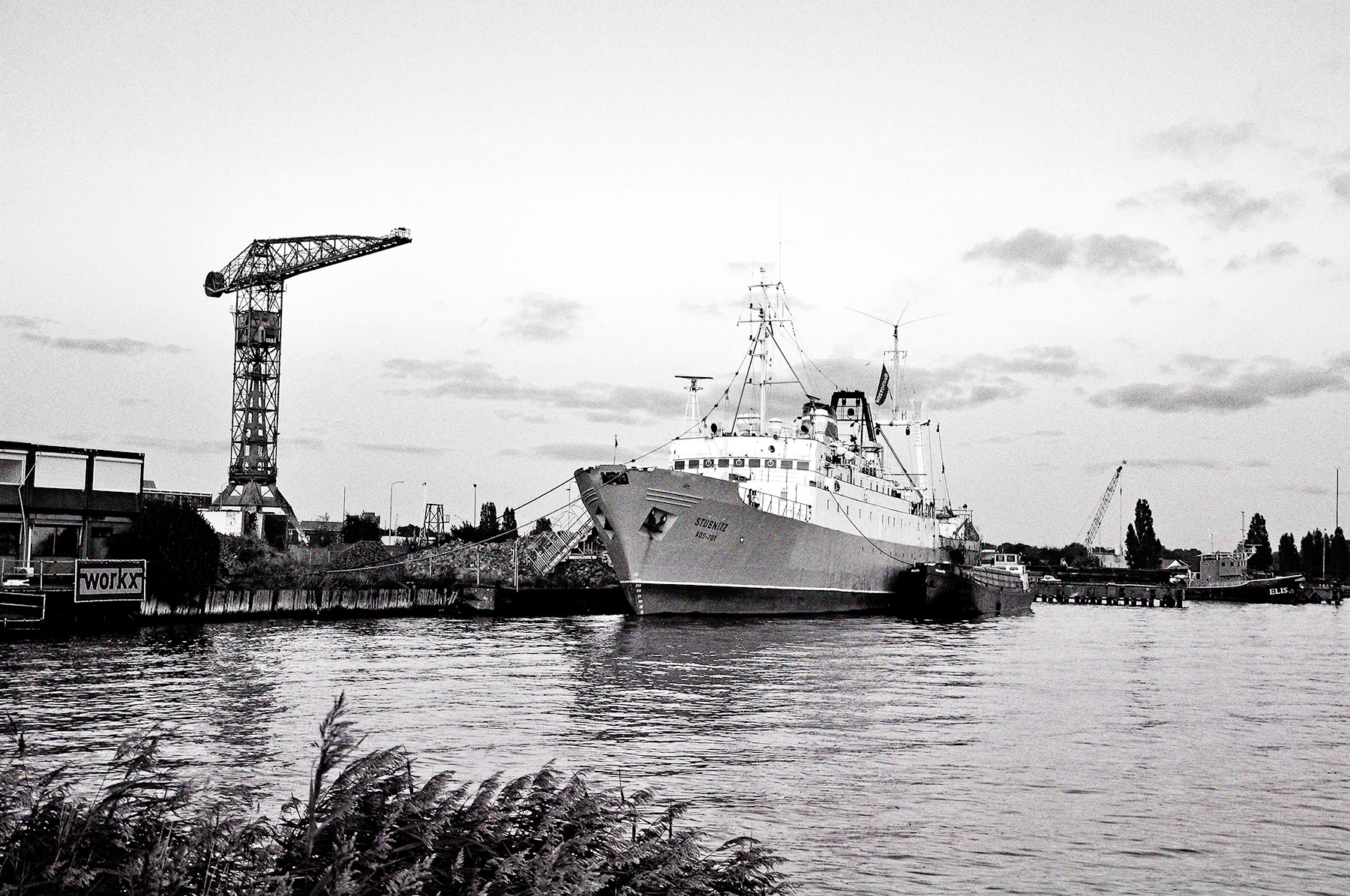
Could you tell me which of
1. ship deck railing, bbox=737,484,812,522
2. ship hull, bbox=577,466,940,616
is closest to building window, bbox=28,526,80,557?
ship hull, bbox=577,466,940,616

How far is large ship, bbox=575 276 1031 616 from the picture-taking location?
53.6 meters

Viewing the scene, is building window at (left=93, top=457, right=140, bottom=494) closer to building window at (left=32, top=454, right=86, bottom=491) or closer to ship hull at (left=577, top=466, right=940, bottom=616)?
building window at (left=32, top=454, right=86, bottom=491)

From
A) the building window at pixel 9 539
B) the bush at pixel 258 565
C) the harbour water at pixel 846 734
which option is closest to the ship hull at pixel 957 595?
the harbour water at pixel 846 734

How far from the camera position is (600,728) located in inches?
912

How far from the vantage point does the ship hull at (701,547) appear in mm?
52781

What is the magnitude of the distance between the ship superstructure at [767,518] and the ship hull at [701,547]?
0.18 ft

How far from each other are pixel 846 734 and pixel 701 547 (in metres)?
31.9

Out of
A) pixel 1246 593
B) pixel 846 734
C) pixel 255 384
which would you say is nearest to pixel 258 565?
pixel 255 384

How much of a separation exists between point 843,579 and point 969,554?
92.1ft

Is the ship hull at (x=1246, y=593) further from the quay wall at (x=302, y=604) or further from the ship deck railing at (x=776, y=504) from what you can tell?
the quay wall at (x=302, y=604)

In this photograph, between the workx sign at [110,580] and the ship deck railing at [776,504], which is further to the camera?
the ship deck railing at [776,504]

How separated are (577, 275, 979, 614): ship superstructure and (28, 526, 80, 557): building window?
21074 mm

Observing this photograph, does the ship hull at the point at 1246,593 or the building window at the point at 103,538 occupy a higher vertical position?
the building window at the point at 103,538

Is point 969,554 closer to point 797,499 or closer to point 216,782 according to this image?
point 797,499
